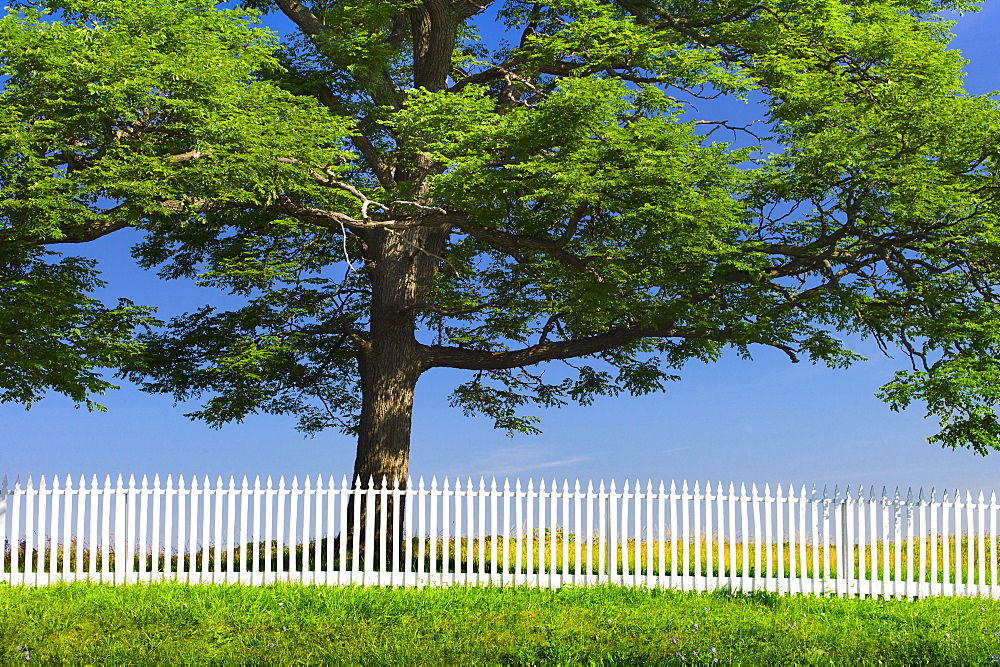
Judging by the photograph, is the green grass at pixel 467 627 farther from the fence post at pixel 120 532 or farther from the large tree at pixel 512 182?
the large tree at pixel 512 182

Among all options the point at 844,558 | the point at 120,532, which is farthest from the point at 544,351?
the point at 120,532

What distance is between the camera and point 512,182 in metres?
12.4

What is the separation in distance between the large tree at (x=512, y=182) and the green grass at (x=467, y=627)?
460 cm

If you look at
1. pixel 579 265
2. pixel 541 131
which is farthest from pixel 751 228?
pixel 541 131

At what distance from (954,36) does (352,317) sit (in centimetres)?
1247

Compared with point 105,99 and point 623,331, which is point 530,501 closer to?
point 623,331

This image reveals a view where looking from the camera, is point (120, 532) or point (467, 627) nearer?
point (467, 627)

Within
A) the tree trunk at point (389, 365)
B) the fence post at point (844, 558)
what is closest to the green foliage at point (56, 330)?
the tree trunk at point (389, 365)

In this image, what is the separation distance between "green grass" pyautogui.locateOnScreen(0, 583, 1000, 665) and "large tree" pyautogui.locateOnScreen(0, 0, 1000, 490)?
4.60 metres

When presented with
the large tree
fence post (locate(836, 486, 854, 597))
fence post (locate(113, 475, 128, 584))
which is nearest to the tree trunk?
the large tree

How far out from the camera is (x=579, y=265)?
14.1 metres

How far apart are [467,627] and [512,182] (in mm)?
6083

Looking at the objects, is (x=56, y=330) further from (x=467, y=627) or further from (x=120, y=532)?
(x=467, y=627)

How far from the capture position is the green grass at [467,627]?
8.19 meters
